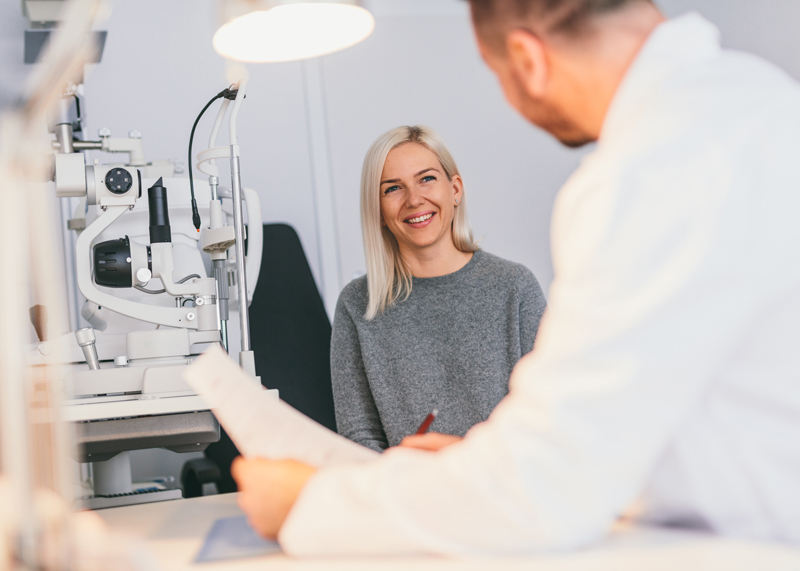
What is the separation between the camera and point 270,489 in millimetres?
635

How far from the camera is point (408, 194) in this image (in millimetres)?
1841

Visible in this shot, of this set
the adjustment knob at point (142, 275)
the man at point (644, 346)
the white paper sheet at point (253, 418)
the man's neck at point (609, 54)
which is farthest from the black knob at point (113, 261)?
the man's neck at point (609, 54)

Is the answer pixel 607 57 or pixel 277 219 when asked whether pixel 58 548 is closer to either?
pixel 607 57

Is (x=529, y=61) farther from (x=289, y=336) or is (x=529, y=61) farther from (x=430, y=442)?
(x=289, y=336)

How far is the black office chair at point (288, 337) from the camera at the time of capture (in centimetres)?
202

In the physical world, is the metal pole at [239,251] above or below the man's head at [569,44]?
below

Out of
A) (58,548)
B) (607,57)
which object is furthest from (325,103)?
(58,548)

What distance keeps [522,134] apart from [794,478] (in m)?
2.34

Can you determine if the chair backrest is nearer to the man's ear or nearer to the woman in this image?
the woman

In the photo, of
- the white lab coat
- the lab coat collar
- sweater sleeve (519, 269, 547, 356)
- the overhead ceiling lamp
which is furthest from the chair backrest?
the lab coat collar

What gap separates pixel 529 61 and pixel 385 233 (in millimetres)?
1284

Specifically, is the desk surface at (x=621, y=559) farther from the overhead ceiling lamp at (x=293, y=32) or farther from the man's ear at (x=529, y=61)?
the overhead ceiling lamp at (x=293, y=32)

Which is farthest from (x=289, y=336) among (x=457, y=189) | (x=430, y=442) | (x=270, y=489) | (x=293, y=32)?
(x=270, y=489)

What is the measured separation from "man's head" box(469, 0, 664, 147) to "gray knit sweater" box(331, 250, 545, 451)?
3.57ft
